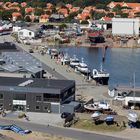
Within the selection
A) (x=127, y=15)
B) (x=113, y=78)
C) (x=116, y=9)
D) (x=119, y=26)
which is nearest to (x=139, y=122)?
(x=113, y=78)

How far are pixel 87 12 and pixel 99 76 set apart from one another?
2265cm

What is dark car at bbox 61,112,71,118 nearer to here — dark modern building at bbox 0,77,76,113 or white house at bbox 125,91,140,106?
dark modern building at bbox 0,77,76,113

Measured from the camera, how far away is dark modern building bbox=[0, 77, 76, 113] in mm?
14016

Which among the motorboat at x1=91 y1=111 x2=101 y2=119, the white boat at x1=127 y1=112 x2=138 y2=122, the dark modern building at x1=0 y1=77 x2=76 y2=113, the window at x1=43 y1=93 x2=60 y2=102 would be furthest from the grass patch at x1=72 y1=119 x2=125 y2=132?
the window at x1=43 y1=93 x2=60 y2=102

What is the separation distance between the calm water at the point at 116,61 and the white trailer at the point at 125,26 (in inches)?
136

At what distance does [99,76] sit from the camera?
19.7 meters

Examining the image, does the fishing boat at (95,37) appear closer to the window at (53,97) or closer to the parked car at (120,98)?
the parked car at (120,98)

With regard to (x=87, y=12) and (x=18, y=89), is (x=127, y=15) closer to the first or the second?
(x=87, y=12)

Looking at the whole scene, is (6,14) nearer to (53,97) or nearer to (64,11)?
(64,11)

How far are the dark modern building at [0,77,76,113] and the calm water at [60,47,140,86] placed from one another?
5382mm

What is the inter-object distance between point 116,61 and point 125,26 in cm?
832

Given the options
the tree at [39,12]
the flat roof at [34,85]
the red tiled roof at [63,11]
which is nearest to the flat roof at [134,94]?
the flat roof at [34,85]

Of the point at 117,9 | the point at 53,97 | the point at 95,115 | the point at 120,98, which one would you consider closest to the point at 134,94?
the point at 120,98

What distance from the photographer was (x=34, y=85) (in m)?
14.4
